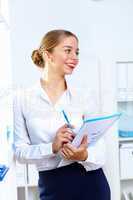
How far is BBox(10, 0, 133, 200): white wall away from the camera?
105 inches

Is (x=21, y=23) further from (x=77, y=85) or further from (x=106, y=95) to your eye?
(x=106, y=95)

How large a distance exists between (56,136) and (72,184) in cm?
22

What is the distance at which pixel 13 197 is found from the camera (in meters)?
1.14

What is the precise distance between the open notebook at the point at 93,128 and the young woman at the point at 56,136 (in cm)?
3

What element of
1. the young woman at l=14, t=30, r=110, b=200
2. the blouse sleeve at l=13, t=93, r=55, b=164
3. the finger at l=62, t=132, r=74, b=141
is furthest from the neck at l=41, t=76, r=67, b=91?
the finger at l=62, t=132, r=74, b=141

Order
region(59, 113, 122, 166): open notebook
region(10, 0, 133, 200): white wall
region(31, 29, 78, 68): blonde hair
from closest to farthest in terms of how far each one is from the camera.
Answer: region(59, 113, 122, 166): open notebook, region(31, 29, 78, 68): blonde hair, region(10, 0, 133, 200): white wall

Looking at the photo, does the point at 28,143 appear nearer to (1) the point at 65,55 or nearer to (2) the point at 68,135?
(2) the point at 68,135

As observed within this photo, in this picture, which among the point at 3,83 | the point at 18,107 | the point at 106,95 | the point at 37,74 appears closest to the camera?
the point at 3,83

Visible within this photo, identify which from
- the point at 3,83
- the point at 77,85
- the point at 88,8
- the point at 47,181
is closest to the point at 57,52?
the point at 3,83

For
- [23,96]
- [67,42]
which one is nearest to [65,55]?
[67,42]

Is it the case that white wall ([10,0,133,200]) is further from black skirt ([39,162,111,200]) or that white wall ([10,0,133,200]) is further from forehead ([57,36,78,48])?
black skirt ([39,162,111,200])

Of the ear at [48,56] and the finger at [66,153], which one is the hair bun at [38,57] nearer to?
the ear at [48,56]

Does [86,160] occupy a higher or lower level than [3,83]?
lower

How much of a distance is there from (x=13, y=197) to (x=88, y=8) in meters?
2.03
